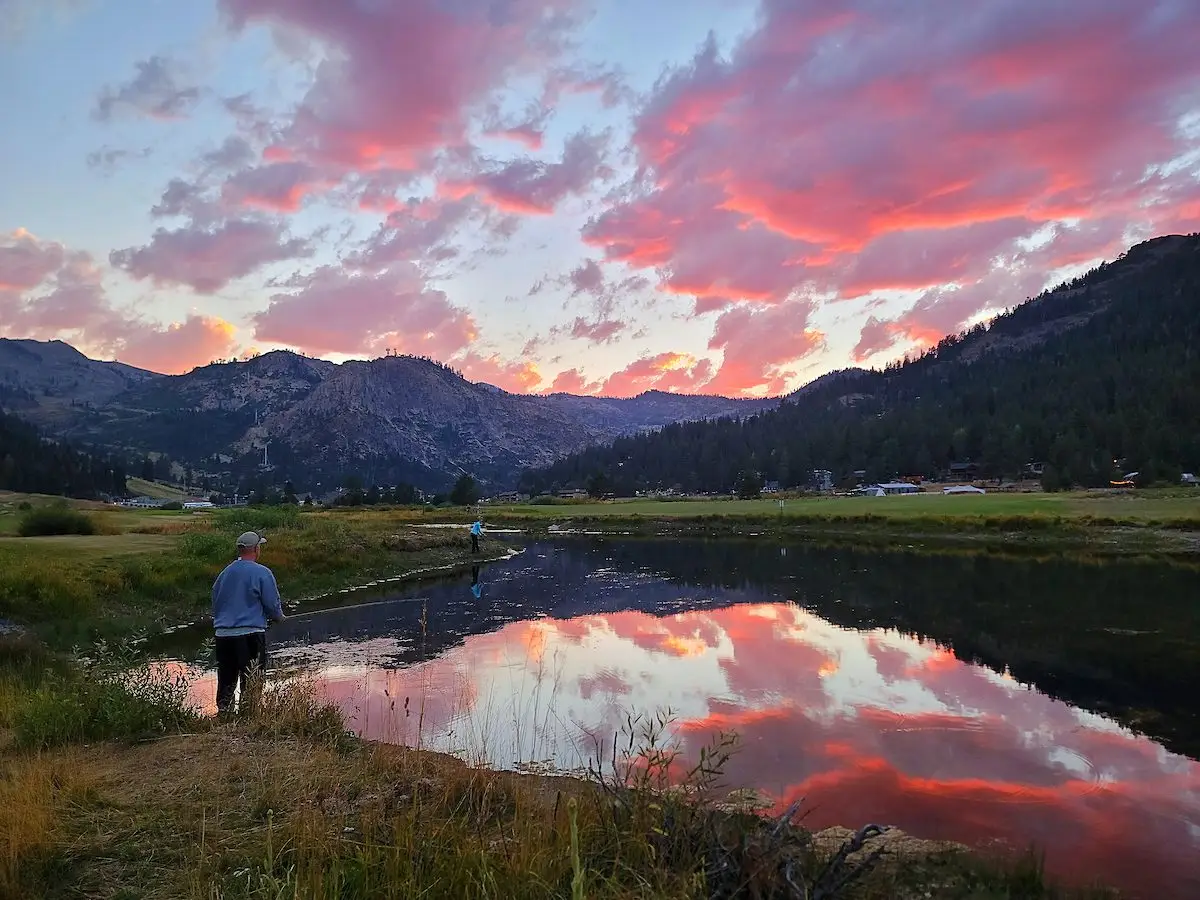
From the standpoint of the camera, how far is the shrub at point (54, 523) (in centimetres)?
3812

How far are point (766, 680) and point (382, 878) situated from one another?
475 inches

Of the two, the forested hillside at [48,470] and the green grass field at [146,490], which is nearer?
the forested hillside at [48,470]

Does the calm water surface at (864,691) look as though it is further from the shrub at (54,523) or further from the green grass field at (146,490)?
the green grass field at (146,490)

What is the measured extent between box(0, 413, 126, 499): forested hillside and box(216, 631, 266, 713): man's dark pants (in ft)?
454

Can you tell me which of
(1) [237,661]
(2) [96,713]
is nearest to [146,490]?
(1) [237,661]

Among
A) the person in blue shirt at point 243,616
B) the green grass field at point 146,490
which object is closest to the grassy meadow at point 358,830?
the person in blue shirt at point 243,616

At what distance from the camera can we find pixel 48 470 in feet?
443

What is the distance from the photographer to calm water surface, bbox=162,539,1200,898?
9.06 metres

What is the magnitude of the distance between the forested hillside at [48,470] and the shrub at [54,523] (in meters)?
100

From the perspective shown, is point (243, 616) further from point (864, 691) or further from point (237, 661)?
point (864, 691)

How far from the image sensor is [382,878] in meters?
5.19

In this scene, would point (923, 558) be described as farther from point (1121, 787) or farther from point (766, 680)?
point (1121, 787)

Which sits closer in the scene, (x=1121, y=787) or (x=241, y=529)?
(x=1121, y=787)

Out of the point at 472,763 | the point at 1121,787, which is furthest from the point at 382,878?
the point at 1121,787
